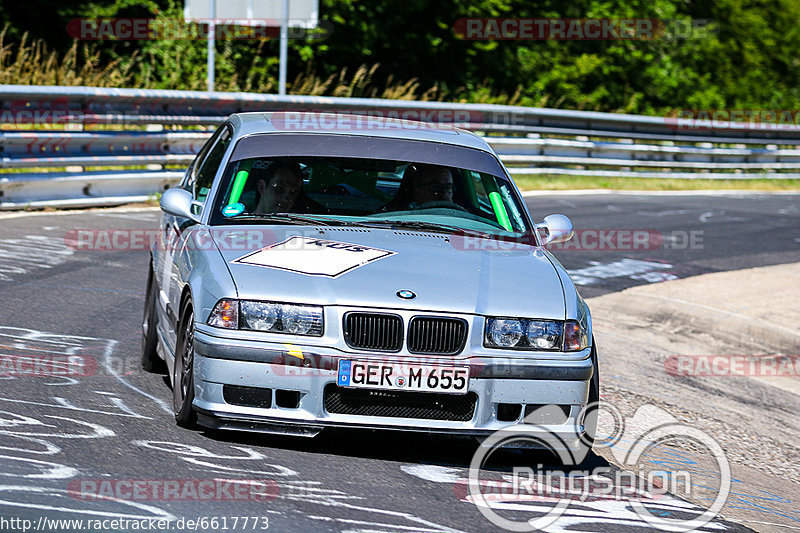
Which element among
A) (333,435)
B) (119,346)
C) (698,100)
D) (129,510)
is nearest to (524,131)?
(119,346)

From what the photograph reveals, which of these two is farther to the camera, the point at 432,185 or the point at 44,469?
the point at 432,185

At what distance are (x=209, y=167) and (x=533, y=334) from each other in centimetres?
250

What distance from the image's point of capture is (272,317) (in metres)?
5.32

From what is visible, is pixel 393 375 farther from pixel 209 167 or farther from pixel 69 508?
pixel 209 167

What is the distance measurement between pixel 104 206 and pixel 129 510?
408 inches

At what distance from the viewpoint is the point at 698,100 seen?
44688mm

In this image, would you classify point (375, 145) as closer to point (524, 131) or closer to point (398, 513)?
point (398, 513)

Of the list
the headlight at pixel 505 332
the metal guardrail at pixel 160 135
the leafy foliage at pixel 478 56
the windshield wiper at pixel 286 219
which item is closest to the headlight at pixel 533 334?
the headlight at pixel 505 332

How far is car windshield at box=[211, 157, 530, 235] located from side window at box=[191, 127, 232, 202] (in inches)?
11.9

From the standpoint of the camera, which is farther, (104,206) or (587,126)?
(587,126)

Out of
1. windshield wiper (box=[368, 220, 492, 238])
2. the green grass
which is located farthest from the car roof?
the green grass

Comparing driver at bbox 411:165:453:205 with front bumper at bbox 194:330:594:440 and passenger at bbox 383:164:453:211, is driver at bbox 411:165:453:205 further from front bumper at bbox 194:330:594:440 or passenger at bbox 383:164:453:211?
front bumper at bbox 194:330:594:440

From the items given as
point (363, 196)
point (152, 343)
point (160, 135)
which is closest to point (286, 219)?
point (363, 196)

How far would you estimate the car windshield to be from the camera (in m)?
6.42
